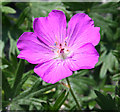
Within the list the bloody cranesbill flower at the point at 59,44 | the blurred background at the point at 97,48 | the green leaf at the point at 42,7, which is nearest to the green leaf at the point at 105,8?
the blurred background at the point at 97,48

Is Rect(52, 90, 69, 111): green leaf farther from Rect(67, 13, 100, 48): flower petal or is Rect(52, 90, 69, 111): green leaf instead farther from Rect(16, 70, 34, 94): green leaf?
Rect(67, 13, 100, 48): flower petal

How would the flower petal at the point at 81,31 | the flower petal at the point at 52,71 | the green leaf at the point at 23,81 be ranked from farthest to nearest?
the green leaf at the point at 23,81
the flower petal at the point at 81,31
the flower petal at the point at 52,71

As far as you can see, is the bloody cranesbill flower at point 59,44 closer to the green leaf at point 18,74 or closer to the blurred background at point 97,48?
the green leaf at point 18,74

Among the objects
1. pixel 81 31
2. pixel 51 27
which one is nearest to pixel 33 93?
pixel 51 27

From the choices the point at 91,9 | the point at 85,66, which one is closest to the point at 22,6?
the point at 91,9

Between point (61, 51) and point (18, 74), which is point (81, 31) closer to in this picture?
point (61, 51)

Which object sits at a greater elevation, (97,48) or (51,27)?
(51,27)
